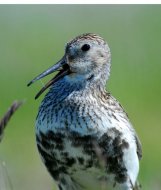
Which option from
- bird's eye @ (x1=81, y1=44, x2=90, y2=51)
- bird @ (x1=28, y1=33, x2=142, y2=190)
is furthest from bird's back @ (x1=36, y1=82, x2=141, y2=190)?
bird's eye @ (x1=81, y1=44, x2=90, y2=51)

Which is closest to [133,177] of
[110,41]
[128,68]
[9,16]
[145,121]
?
[145,121]

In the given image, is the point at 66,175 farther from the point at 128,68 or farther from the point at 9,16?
the point at 9,16

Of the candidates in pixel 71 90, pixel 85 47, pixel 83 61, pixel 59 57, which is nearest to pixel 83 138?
pixel 71 90

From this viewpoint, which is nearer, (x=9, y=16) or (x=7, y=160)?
(x=7, y=160)

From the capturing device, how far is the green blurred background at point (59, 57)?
14740 mm

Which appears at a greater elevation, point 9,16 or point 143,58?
point 9,16

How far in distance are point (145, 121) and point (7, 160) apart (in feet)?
12.3

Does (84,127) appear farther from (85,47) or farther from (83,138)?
(85,47)

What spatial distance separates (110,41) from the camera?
73.8 feet

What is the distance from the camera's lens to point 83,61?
10.1 meters

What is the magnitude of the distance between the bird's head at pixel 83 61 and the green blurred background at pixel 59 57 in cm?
114

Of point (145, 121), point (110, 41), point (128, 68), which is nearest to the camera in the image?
point (145, 121)

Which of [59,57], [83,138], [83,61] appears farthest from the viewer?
[59,57]

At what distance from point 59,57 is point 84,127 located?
451 inches
